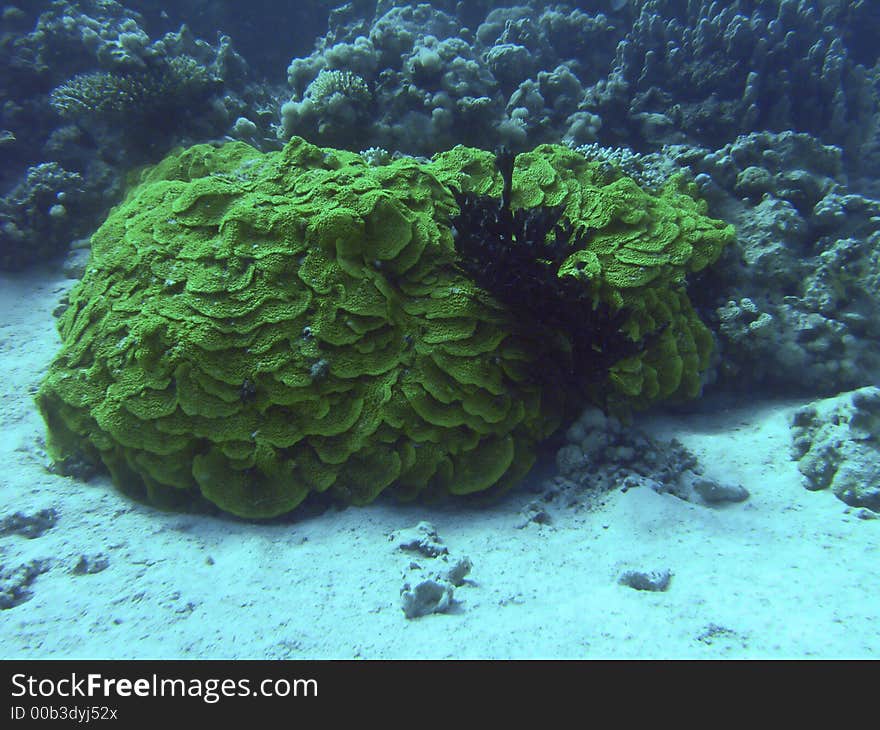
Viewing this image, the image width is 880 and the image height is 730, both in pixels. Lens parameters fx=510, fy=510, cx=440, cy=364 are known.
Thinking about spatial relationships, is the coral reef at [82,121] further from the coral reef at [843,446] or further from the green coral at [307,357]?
the coral reef at [843,446]

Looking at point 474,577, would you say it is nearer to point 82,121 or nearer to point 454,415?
point 454,415

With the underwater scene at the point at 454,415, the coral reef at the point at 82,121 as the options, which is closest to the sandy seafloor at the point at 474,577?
the underwater scene at the point at 454,415

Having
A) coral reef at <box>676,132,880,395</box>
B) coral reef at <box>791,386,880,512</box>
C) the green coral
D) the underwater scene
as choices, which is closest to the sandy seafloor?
the underwater scene

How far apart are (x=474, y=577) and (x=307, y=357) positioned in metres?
1.67

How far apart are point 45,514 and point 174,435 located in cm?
89

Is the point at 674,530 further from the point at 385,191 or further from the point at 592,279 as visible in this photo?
the point at 385,191

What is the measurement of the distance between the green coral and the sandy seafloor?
1.01 ft

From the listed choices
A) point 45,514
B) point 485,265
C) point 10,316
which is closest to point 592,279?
point 485,265

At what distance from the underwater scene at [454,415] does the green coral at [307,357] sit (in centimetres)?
2

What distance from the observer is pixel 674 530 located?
119 inches

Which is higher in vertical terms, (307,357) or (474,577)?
(307,357)

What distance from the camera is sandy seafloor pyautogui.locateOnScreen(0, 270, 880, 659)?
2.19 m

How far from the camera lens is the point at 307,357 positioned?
3283 millimetres

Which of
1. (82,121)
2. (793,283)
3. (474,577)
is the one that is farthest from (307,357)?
(82,121)
